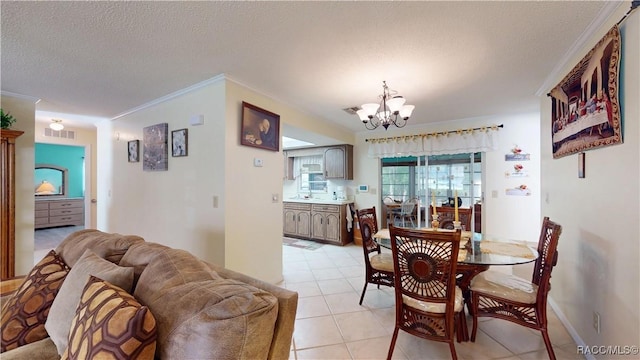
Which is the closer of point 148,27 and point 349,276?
point 148,27

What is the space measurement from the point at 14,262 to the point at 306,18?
4.12m

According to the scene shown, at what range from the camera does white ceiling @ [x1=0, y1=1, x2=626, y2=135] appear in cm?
153

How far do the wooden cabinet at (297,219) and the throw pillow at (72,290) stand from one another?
396 cm

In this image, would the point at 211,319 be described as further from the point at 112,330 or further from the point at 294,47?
the point at 294,47

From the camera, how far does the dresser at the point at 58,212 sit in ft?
20.5

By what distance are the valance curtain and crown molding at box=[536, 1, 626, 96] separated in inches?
55.2

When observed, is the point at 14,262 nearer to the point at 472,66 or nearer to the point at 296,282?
the point at 296,282

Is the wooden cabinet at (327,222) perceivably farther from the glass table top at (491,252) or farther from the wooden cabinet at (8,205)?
the wooden cabinet at (8,205)

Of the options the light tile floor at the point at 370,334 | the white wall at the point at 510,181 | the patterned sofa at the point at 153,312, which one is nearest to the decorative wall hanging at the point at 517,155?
the white wall at the point at 510,181

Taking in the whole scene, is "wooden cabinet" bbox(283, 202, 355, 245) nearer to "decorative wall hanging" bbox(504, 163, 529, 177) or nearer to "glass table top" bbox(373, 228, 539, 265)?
"glass table top" bbox(373, 228, 539, 265)

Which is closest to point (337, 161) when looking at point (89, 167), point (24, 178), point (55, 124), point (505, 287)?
point (505, 287)

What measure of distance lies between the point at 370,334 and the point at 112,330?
1846 mm

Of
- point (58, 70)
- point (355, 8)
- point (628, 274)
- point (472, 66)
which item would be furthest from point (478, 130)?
point (58, 70)

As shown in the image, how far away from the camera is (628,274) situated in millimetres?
1425
